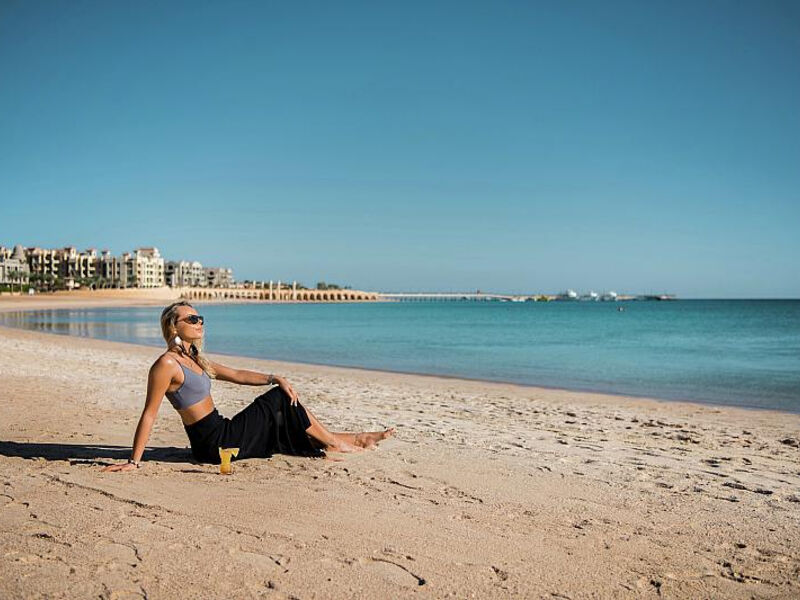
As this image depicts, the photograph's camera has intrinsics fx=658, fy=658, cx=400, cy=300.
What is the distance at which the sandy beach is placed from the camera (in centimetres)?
321

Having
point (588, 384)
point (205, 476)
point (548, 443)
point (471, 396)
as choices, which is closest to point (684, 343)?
point (588, 384)

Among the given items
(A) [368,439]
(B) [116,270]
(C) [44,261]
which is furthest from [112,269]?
(A) [368,439]

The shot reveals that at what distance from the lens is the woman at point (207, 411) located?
5031 mm

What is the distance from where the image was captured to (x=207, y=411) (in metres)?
5.20

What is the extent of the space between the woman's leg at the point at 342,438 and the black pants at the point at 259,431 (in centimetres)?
8

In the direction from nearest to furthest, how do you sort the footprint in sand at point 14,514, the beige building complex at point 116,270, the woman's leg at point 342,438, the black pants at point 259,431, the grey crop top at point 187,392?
the footprint in sand at point 14,514
the grey crop top at point 187,392
the black pants at point 259,431
the woman's leg at point 342,438
the beige building complex at point 116,270

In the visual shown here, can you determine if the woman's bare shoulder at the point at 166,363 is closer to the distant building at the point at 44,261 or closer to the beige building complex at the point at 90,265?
the beige building complex at the point at 90,265

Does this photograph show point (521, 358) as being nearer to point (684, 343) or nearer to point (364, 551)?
point (684, 343)

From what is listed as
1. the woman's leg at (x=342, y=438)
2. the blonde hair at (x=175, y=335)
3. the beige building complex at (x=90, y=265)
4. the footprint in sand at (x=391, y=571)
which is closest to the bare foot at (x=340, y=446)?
the woman's leg at (x=342, y=438)

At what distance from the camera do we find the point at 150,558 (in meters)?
3.40


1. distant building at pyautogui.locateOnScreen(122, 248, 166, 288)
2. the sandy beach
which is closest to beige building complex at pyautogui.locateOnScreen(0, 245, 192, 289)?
distant building at pyautogui.locateOnScreen(122, 248, 166, 288)

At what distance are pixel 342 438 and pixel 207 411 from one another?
1.25 metres

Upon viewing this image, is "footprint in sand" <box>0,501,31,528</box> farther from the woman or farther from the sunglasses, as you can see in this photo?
the sunglasses

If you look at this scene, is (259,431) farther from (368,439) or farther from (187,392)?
(368,439)
